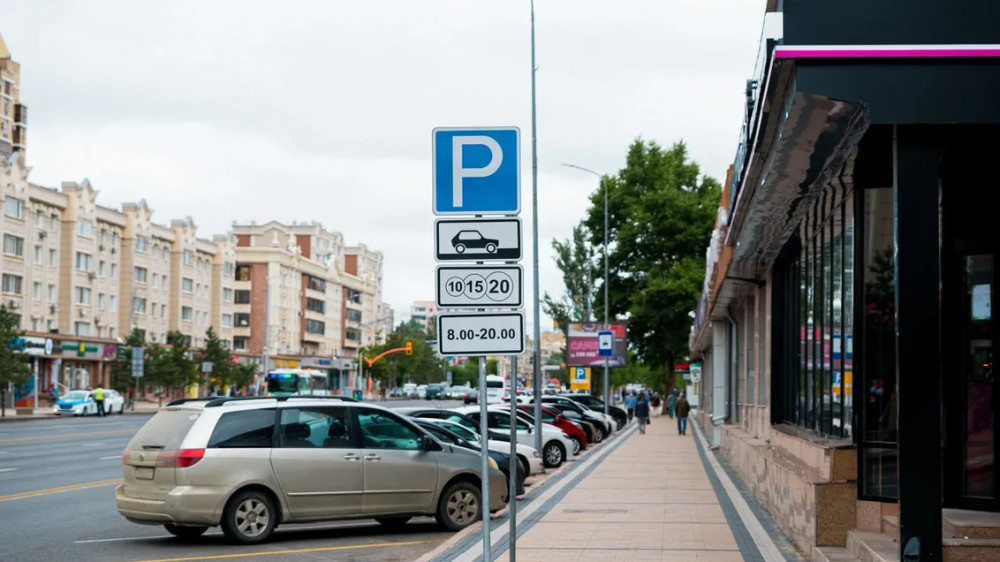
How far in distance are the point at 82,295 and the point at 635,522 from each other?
7755cm

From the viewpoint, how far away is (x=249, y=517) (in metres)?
14.3

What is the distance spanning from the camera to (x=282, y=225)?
5842 inches

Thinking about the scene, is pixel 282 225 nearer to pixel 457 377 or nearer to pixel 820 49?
pixel 457 377

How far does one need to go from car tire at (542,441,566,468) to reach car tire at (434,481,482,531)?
49.0 feet

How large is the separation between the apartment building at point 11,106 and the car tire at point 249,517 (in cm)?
10356

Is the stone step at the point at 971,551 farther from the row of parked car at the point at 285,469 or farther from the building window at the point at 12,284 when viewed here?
the building window at the point at 12,284

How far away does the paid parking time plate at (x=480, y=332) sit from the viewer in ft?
27.3

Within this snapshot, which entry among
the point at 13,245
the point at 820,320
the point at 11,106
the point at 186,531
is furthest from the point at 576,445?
the point at 11,106

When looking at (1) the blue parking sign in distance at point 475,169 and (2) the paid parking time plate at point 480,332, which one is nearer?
(2) the paid parking time plate at point 480,332

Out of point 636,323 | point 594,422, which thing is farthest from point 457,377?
point 594,422

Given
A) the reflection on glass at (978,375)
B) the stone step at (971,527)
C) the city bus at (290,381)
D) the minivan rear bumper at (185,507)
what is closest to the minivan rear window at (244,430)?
the minivan rear bumper at (185,507)

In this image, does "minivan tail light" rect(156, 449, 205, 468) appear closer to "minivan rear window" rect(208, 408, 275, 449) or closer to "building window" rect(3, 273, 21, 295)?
"minivan rear window" rect(208, 408, 275, 449)

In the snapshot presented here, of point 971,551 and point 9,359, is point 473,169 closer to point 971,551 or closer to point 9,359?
point 971,551

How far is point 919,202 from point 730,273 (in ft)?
45.5
